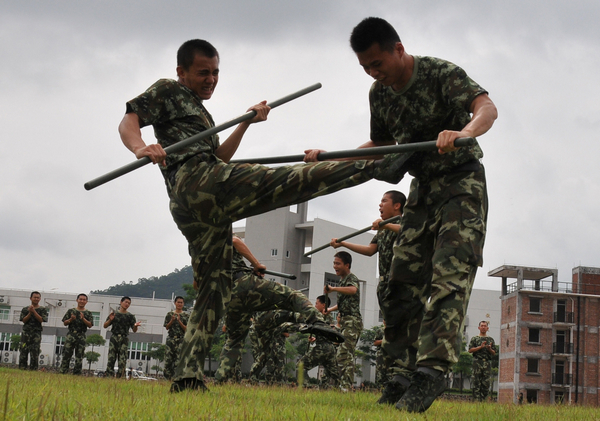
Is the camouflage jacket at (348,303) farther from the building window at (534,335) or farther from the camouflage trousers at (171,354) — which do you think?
the building window at (534,335)

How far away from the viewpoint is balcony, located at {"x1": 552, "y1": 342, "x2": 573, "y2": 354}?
55.8 meters

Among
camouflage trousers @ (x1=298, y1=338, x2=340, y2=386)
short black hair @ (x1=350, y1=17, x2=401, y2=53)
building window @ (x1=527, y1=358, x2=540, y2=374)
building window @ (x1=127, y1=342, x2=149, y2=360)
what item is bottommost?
building window @ (x1=127, y1=342, x2=149, y2=360)

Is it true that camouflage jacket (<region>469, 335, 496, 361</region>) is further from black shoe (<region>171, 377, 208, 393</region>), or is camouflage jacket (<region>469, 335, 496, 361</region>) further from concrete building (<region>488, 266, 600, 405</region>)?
concrete building (<region>488, 266, 600, 405</region>)

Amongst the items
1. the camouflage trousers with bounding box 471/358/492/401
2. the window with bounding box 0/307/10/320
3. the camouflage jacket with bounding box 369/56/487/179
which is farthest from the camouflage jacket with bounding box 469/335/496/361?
the window with bounding box 0/307/10/320

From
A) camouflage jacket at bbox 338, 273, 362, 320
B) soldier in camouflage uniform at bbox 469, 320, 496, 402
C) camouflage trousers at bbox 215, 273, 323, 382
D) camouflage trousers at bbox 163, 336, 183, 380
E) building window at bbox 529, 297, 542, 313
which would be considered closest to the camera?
camouflage trousers at bbox 215, 273, 323, 382

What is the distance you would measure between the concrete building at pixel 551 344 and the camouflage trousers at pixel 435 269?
175 ft

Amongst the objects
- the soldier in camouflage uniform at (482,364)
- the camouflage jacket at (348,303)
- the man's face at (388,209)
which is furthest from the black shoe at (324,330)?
the soldier in camouflage uniform at (482,364)

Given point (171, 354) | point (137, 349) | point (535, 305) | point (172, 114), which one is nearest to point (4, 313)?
point (137, 349)

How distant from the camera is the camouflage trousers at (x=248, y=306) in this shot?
28.9 ft

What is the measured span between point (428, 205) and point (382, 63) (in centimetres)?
119

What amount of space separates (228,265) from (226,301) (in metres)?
0.31

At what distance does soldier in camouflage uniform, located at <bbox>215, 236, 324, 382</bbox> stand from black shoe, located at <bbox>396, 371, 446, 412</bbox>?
4463mm

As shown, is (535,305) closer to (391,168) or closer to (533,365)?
(533,365)

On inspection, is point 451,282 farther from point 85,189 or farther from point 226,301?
point 85,189
